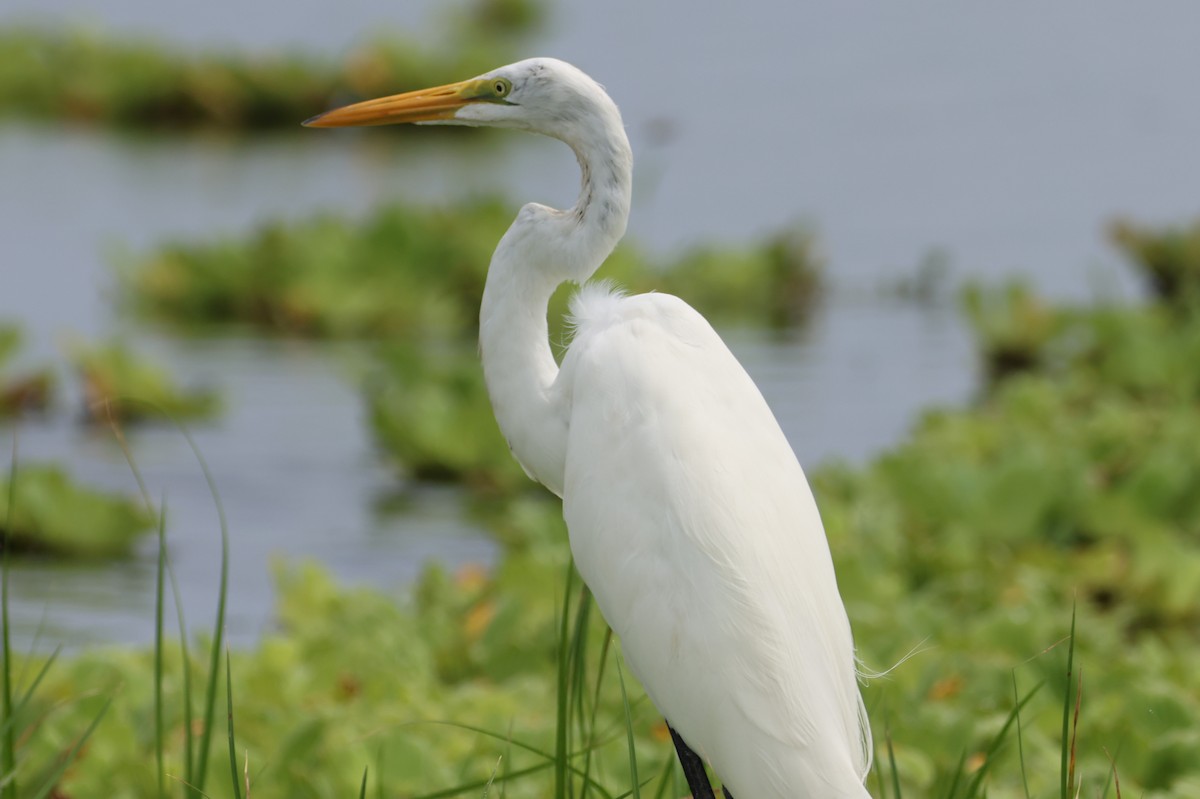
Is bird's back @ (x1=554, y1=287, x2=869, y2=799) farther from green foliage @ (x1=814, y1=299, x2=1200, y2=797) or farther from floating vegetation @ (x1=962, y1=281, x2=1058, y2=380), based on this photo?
floating vegetation @ (x1=962, y1=281, x2=1058, y2=380)

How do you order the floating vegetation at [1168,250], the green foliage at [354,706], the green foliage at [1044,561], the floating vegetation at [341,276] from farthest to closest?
the floating vegetation at [1168,250], the floating vegetation at [341,276], the green foliage at [1044,561], the green foliage at [354,706]

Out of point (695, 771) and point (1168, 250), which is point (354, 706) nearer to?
point (695, 771)

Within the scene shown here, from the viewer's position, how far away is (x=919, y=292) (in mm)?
8461

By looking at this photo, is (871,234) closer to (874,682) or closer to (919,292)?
(919,292)

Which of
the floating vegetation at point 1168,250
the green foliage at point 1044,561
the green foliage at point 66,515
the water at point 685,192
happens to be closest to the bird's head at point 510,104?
the green foliage at point 1044,561

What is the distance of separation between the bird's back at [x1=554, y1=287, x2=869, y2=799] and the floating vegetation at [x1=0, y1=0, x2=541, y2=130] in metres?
9.69

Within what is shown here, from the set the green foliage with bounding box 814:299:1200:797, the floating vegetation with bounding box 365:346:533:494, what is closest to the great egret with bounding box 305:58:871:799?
the green foliage with bounding box 814:299:1200:797

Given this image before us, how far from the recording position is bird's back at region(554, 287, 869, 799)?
1.93 metres

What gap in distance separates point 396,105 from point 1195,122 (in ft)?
40.9

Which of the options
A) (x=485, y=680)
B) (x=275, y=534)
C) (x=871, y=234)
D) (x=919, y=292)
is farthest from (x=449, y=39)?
(x=485, y=680)

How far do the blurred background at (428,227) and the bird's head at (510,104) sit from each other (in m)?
0.81

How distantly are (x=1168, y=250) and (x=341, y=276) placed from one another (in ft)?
11.5

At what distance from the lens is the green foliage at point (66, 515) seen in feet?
14.7

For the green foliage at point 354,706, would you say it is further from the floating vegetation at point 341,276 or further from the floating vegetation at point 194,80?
the floating vegetation at point 194,80
